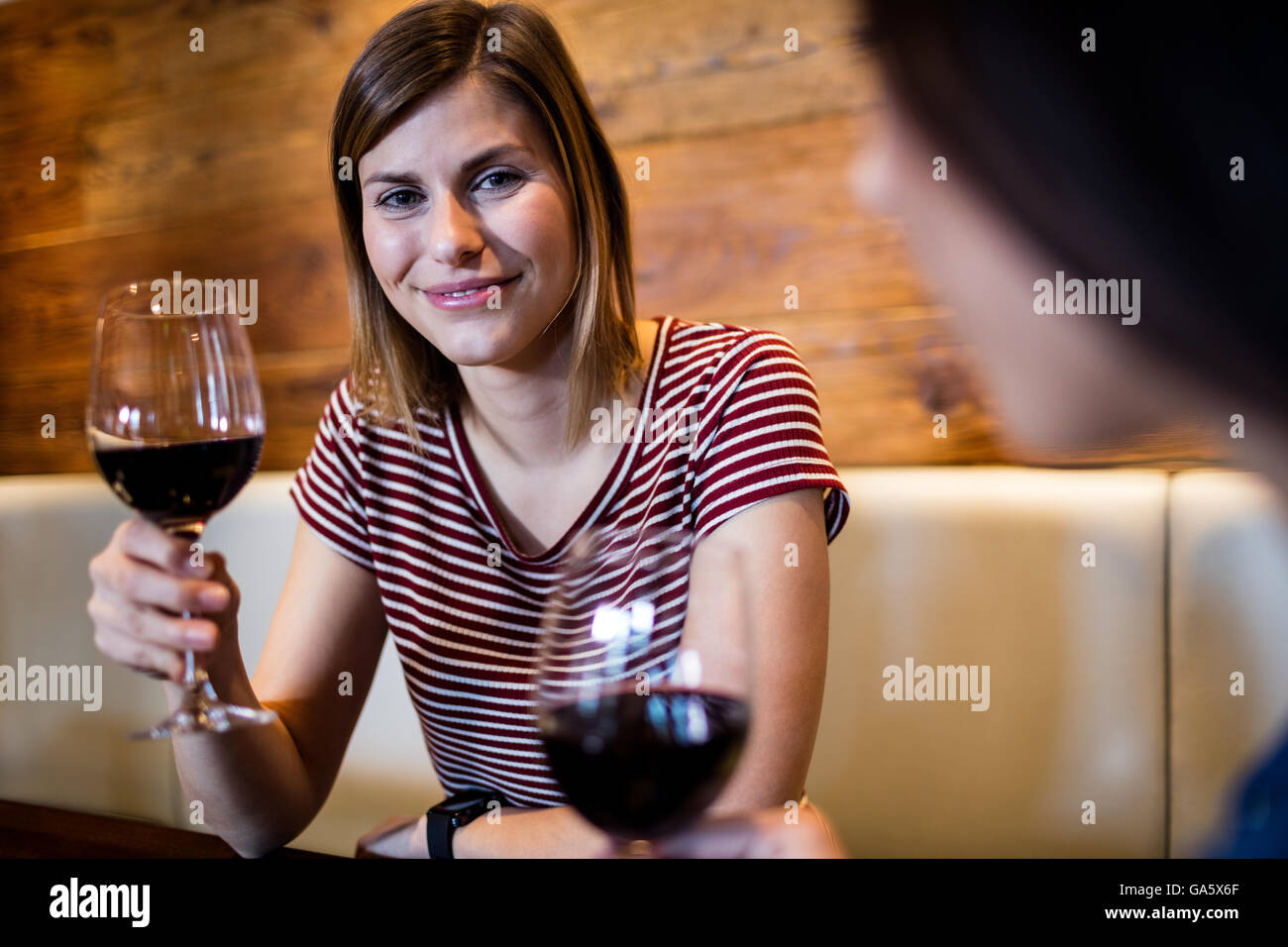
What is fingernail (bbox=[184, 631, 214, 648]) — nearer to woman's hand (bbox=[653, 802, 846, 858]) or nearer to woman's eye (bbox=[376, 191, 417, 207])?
woman's hand (bbox=[653, 802, 846, 858])

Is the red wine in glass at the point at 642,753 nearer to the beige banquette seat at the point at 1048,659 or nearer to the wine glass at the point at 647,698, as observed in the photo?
the wine glass at the point at 647,698

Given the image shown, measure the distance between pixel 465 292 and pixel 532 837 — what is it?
37 cm

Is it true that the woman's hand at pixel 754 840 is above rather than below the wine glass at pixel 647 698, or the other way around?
below

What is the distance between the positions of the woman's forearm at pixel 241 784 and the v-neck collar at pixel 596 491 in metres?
0.23

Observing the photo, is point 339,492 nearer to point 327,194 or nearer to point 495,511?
point 495,511

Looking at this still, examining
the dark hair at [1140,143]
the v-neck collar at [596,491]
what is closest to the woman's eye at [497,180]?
the v-neck collar at [596,491]

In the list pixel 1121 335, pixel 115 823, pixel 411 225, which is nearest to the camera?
pixel 115 823

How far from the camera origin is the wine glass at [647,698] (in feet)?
1.23

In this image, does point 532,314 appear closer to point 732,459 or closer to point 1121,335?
point 732,459

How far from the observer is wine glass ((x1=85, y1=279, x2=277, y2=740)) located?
492 mm

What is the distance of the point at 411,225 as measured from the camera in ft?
2.49

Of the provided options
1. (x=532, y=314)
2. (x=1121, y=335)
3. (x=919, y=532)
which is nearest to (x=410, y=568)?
(x=532, y=314)

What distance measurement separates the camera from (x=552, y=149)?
0.80m

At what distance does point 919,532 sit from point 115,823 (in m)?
0.70
